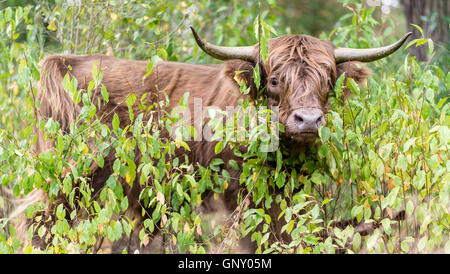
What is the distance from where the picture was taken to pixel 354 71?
4859mm

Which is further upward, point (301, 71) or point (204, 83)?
point (301, 71)

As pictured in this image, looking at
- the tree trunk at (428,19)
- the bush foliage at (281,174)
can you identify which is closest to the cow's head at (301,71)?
the bush foliage at (281,174)

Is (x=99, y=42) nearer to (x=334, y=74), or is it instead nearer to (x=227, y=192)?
(x=227, y=192)

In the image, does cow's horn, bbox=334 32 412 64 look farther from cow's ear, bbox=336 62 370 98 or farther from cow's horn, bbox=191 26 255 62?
cow's horn, bbox=191 26 255 62

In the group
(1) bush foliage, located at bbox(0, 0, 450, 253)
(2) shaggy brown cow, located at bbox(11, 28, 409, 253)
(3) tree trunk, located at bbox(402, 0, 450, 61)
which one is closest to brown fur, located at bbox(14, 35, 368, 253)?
(2) shaggy brown cow, located at bbox(11, 28, 409, 253)

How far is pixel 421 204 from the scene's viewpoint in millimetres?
3672

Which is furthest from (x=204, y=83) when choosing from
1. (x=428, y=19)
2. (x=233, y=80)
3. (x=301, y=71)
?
(x=428, y=19)

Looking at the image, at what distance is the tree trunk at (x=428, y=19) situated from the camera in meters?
6.83

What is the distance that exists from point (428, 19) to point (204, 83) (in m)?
2.93

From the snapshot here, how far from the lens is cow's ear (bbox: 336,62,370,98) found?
4.72 metres

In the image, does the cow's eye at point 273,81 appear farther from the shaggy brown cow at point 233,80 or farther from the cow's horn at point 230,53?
the cow's horn at point 230,53

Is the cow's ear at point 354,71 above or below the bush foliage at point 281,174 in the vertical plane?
above

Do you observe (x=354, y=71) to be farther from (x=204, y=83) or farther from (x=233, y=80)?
(x=204, y=83)

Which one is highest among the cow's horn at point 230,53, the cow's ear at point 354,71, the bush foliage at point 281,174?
the cow's horn at point 230,53
